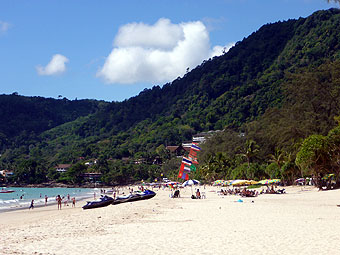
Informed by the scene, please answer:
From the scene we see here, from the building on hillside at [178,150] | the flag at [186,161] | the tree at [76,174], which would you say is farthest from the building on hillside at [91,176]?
the flag at [186,161]

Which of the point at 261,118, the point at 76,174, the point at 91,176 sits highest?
the point at 261,118

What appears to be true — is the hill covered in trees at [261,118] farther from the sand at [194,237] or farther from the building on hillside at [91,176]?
the sand at [194,237]

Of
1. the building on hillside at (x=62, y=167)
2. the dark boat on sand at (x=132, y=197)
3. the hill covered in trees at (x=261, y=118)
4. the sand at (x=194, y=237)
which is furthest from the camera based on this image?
the building on hillside at (x=62, y=167)

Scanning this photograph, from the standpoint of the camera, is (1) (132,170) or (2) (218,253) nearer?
(2) (218,253)

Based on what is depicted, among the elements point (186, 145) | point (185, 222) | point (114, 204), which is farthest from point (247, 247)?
point (186, 145)

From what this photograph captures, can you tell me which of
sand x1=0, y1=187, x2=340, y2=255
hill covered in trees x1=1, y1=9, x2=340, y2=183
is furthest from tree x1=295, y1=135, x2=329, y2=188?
sand x1=0, y1=187, x2=340, y2=255

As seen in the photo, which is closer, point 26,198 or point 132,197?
point 132,197

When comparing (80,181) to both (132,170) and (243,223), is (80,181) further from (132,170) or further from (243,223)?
(243,223)

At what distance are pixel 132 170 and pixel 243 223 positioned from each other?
12022 cm

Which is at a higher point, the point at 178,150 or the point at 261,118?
the point at 261,118

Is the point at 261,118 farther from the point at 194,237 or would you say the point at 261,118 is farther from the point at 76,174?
Result: the point at 76,174

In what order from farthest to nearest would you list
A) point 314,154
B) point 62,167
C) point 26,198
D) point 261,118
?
point 62,167 < point 261,118 < point 26,198 < point 314,154

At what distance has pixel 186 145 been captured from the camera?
16588 centimetres

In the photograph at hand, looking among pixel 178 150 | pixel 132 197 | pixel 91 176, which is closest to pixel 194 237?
pixel 132 197
